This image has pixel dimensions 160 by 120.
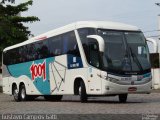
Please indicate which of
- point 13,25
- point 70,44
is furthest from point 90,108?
point 13,25

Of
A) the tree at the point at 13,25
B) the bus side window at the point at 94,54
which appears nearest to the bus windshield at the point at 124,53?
the bus side window at the point at 94,54

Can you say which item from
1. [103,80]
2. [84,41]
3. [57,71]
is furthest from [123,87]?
[57,71]

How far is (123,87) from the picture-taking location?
20938 mm

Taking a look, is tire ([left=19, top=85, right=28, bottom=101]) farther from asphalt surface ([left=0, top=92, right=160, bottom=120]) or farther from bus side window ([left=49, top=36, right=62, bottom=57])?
asphalt surface ([left=0, top=92, right=160, bottom=120])

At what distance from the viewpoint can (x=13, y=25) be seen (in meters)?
52.7

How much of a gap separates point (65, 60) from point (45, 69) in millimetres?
2719

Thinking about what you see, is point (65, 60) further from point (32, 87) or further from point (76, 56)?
point (32, 87)

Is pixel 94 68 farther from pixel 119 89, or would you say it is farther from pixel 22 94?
pixel 22 94

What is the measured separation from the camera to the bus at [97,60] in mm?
21016

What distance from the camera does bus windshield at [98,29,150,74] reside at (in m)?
21.1

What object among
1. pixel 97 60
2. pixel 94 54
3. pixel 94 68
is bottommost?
pixel 94 68

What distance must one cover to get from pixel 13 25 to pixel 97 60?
32.5m

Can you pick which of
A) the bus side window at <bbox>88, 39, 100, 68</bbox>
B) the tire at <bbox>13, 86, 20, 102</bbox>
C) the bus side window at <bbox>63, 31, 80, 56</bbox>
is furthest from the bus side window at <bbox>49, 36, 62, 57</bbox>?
the tire at <bbox>13, 86, 20, 102</bbox>

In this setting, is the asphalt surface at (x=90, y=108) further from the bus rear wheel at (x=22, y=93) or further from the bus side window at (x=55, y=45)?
the bus rear wheel at (x=22, y=93)
